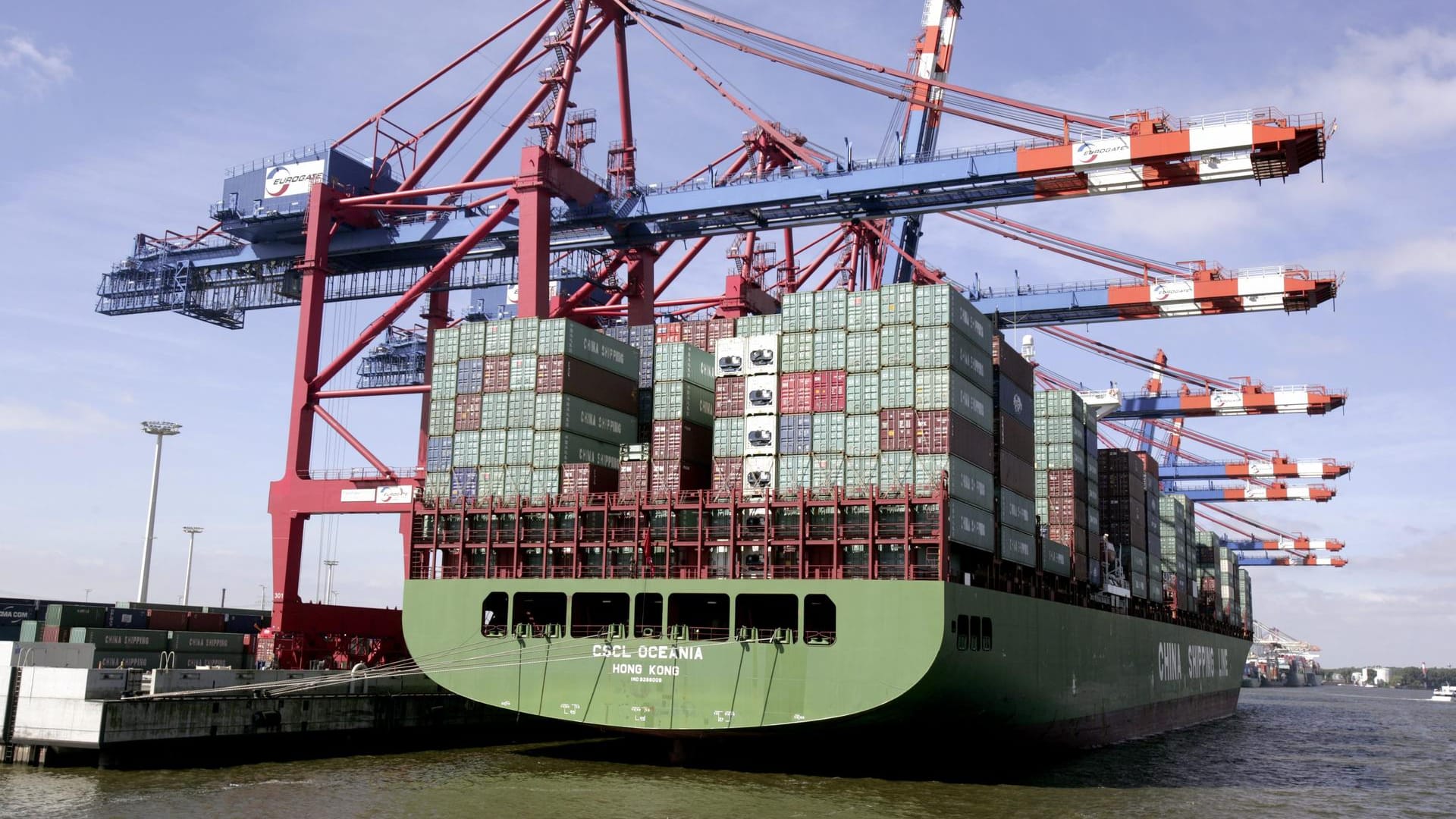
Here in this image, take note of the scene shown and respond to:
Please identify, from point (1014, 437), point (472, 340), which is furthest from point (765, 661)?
point (472, 340)

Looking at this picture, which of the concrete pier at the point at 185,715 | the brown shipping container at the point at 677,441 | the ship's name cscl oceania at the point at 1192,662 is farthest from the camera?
the ship's name cscl oceania at the point at 1192,662

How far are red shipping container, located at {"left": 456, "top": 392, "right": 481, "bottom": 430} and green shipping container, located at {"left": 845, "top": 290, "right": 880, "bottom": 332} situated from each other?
11.5 metres

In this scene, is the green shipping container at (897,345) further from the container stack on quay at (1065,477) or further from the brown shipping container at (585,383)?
the container stack on quay at (1065,477)

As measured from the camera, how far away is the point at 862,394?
33438mm

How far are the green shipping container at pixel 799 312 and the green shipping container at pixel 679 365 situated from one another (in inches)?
132

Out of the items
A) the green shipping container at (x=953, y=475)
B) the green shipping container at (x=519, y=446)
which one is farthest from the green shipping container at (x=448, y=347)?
the green shipping container at (x=953, y=475)

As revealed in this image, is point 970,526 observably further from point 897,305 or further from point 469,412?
point 469,412

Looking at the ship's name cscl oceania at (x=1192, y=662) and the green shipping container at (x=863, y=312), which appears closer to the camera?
the green shipping container at (x=863, y=312)

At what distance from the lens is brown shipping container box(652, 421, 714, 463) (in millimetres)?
35312

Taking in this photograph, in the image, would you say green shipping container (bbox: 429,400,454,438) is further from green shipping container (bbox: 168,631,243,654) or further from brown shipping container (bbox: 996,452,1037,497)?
brown shipping container (bbox: 996,452,1037,497)

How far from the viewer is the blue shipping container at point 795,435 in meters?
33.4

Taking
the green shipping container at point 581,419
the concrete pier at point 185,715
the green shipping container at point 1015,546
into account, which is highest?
the green shipping container at point 581,419

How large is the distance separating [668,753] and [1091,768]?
13326mm

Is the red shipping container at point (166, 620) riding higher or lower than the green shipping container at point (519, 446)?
lower
